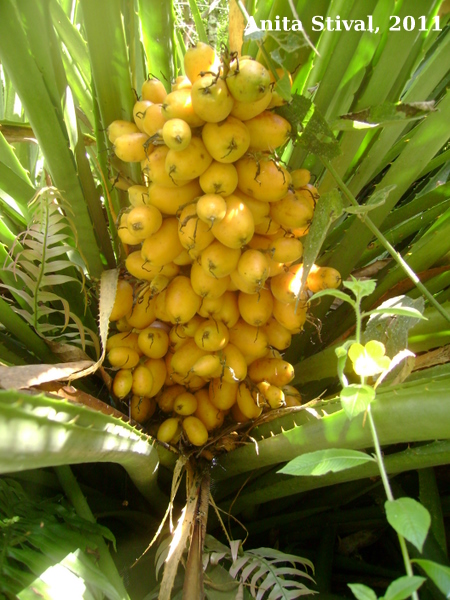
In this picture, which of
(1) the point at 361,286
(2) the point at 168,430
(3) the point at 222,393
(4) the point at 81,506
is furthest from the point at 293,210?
(4) the point at 81,506

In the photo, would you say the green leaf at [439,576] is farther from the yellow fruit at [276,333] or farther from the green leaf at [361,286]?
the yellow fruit at [276,333]

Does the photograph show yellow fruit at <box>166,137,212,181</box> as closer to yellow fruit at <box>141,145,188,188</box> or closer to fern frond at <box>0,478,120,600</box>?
yellow fruit at <box>141,145,188,188</box>

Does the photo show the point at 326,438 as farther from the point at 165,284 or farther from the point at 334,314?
the point at 334,314

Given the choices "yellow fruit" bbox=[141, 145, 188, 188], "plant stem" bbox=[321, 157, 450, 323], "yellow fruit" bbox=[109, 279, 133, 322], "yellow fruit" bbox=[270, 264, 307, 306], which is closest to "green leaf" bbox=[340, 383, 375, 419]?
"plant stem" bbox=[321, 157, 450, 323]

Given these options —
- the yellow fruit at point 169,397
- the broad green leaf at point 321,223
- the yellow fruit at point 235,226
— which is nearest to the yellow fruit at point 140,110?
the yellow fruit at point 235,226

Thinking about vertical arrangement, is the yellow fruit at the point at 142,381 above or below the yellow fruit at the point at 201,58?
below
